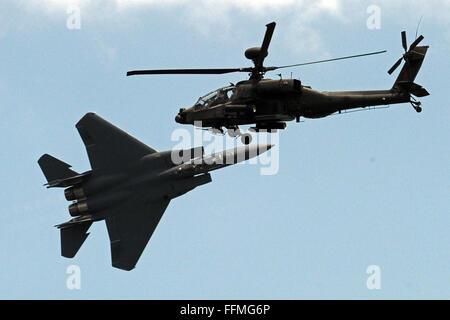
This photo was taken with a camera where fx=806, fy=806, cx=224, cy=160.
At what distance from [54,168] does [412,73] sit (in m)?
25.5

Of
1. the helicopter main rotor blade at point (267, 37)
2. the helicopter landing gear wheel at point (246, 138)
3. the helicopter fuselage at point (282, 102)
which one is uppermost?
the helicopter main rotor blade at point (267, 37)

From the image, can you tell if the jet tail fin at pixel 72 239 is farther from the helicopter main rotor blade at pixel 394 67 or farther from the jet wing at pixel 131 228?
the helicopter main rotor blade at pixel 394 67

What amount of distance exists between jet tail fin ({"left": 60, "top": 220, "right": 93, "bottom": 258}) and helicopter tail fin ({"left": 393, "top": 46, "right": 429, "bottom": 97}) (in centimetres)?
2369

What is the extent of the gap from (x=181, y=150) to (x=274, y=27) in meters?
11.3

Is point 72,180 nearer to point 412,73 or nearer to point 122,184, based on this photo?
point 122,184

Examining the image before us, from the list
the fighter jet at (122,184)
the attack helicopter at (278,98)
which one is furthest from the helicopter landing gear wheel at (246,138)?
the fighter jet at (122,184)

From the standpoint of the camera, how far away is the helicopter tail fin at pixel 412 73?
160 ft

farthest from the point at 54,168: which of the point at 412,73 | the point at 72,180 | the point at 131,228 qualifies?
the point at 412,73

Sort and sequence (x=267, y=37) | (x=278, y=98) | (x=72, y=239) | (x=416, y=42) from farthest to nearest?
(x=72, y=239), (x=416, y=42), (x=278, y=98), (x=267, y=37)

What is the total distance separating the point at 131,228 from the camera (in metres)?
55.3

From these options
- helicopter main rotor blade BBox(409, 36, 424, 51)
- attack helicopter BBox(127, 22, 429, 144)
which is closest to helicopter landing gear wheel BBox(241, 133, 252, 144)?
attack helicopter BBox(127, 22, 429, 144)

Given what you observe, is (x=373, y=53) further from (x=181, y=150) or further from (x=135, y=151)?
(x=135, y=151)

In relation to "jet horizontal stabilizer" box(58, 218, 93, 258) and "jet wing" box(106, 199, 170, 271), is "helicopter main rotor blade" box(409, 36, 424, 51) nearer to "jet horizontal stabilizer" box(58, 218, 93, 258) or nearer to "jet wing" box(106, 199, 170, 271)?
"jet wing" box(106, 199, 170, 271)

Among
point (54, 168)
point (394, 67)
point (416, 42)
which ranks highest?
point (416, 42)
